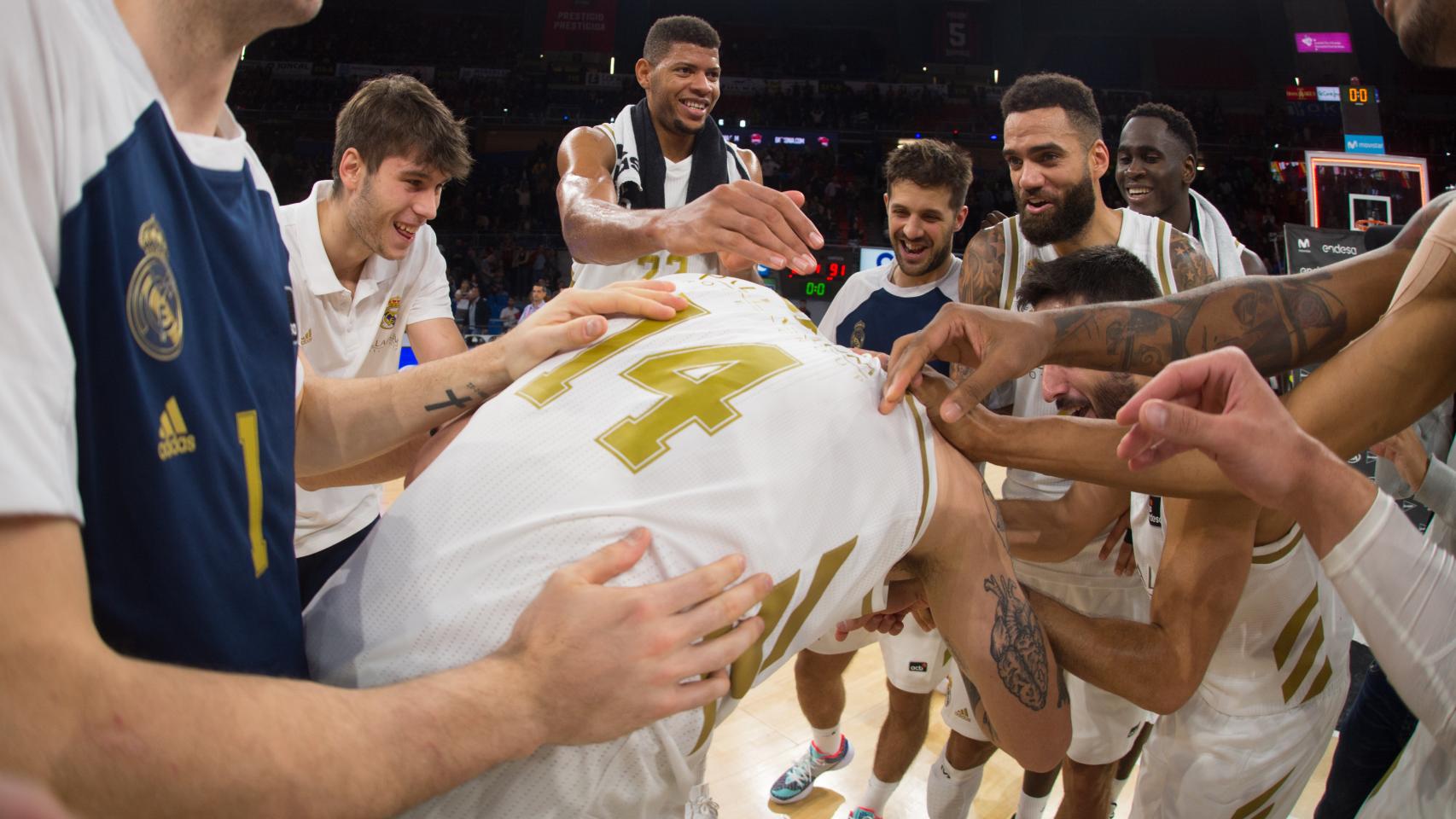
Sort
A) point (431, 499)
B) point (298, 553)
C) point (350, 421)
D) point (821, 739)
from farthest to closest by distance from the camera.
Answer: point (821, 739)
point (298, 553)
point (350, 421)
point (431, 499)

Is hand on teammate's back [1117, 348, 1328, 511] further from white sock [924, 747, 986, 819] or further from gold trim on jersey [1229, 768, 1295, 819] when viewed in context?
white sock [924, 747, 986, 819]

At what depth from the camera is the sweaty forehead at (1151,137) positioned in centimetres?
444

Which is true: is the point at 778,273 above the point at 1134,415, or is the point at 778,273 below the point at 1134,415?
below

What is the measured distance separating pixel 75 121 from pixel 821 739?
3.21 metres

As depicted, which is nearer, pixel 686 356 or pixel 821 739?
pixel 686 356

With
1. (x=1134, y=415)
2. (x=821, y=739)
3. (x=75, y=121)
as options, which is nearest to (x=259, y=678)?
(x=75, y=121)

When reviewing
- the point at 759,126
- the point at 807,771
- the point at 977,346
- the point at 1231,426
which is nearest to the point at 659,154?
the point at 977,346

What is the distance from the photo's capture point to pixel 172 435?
99 centimetres

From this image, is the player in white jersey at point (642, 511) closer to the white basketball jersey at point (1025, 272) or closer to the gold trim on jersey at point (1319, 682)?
the gold trim on jersey at point (1319, 682)

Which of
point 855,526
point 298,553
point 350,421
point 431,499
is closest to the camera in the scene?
point 431,499

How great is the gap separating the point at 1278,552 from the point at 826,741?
6.35 ft

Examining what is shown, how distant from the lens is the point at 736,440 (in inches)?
55.9

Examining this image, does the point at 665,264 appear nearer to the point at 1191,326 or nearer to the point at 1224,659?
the point at 1191,326

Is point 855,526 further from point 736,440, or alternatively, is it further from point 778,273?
point 778,273
